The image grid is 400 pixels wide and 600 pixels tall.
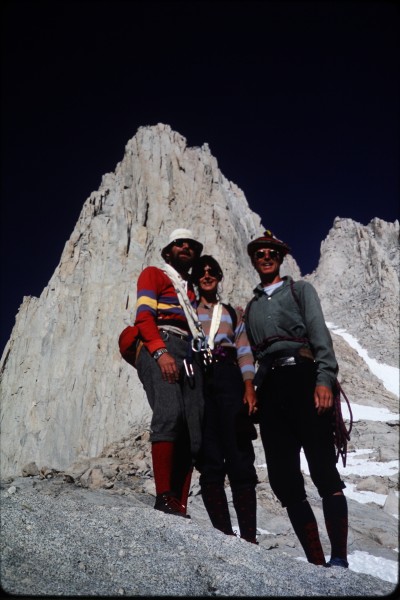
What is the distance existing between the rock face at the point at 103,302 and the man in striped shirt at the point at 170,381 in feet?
71.9

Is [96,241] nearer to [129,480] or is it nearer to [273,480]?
[129,480]

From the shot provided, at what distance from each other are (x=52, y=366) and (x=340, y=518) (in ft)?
109

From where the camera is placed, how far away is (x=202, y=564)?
97.0 inches

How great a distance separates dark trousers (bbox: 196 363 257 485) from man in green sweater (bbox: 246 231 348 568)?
17cm

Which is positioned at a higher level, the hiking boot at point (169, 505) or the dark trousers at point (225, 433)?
the dark trousers at point (225, 433)

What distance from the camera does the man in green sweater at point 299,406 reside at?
10.3 ft

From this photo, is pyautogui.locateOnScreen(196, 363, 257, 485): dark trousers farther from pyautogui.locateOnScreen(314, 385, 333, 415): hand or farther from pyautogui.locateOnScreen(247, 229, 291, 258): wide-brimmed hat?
pyautogui.locateOnScreen(247, 229, 291, 258): wide-brimmed hat

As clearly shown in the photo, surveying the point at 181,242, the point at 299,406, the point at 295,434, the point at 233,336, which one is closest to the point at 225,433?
the point at 295,434

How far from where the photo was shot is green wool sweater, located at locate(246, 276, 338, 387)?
335cm

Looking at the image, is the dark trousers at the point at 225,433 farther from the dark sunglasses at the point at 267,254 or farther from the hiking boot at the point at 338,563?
the dark sunglasses at the point at 267,254

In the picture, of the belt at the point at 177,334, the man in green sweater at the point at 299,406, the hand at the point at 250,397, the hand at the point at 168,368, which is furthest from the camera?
the belt at the point at 177,334

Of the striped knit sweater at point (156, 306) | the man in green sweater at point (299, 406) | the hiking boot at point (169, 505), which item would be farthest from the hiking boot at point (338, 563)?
the striped knit sweater at point (156, 306)

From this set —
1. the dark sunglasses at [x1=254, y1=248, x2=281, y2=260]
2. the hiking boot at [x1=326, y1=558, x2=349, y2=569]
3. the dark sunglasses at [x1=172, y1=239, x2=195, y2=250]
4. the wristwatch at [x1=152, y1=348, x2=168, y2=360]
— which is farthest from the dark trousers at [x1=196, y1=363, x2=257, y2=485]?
the dark sunglasses at [x1=172, y1=239, x2=195, y2=250]

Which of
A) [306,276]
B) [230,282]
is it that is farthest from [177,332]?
[306,276]
